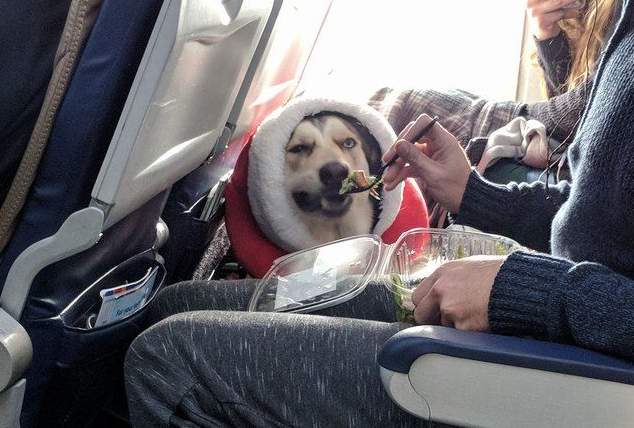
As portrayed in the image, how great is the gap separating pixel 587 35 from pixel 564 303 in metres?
1.13

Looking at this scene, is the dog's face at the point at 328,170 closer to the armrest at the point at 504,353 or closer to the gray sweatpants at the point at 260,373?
the gray sweatpants at the point at 260,373

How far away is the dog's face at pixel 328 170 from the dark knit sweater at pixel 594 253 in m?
0.53

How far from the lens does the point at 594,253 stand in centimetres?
85

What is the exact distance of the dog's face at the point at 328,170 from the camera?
56.0 inches

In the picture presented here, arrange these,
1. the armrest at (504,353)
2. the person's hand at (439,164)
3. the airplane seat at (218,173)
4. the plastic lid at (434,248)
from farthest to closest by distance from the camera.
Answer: the airplane seat at (218,173) < the person's hand at (439,164) < the plastic lid at (434,248) < the armrest at (504,353)

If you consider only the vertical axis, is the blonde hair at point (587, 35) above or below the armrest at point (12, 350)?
above

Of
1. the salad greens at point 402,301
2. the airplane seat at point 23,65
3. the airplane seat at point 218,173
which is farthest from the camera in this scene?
the airplane seat at point 218,173

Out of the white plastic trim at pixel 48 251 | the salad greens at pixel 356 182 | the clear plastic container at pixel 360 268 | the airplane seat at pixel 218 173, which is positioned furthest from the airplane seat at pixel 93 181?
the salad greens at pixel 356 182

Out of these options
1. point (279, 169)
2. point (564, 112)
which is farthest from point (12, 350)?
point (564, 112)

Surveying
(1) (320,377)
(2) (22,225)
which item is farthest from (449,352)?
(2) (22,225)

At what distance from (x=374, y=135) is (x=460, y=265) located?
0.69 meters

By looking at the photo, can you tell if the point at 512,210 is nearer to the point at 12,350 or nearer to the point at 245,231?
the point at 245,231

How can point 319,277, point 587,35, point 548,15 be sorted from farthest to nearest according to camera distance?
point 548,15 < point 587,35 < point 319,277

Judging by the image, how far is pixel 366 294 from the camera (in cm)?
109
